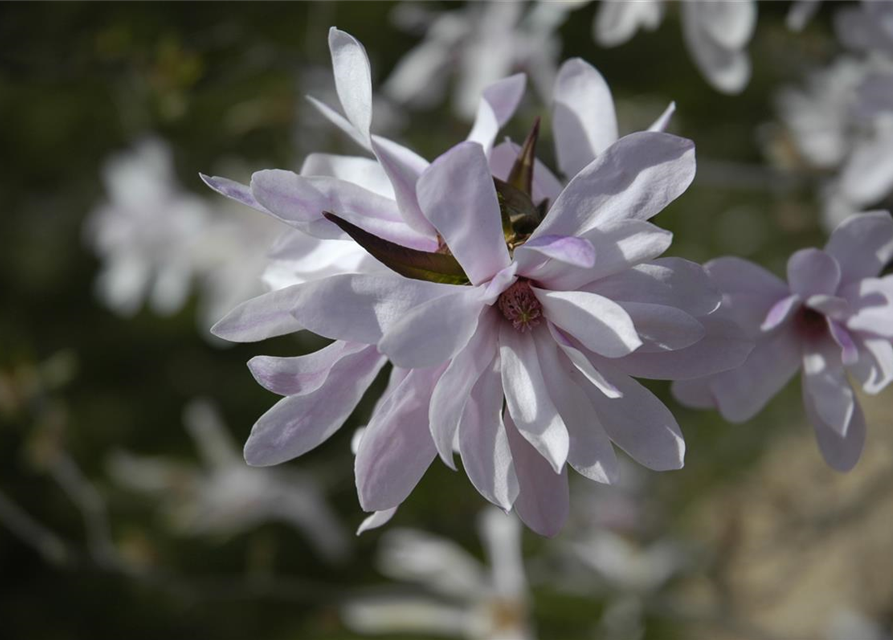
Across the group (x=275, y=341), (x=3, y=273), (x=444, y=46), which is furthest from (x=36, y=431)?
(x=3, y=273)

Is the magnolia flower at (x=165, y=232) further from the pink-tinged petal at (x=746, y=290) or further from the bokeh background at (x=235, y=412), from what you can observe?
the pink-tinged petal at (x=746, y=290)

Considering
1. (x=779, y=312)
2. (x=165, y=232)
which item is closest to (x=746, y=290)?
(x=779, y=312)

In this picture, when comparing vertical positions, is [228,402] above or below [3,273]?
below

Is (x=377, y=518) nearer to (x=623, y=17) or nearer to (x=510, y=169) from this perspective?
(x=510, y=169)

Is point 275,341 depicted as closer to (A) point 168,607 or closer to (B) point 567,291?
(A) point 168,607

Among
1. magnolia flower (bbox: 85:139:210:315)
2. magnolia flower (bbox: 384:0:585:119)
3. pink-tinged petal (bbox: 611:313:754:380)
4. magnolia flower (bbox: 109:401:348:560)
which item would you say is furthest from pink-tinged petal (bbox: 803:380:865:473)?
magnolia flower (bbox: 85:139:210:315)

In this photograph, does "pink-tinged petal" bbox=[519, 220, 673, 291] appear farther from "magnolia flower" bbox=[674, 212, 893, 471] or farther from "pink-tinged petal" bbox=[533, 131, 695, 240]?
"magnolia flower" bbox=[674, 212, 893, 471]

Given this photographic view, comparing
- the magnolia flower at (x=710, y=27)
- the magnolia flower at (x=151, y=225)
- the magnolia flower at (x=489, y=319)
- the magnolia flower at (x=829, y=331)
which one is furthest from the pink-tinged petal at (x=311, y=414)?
A: the magnolia flower at (x=151, y=225)
